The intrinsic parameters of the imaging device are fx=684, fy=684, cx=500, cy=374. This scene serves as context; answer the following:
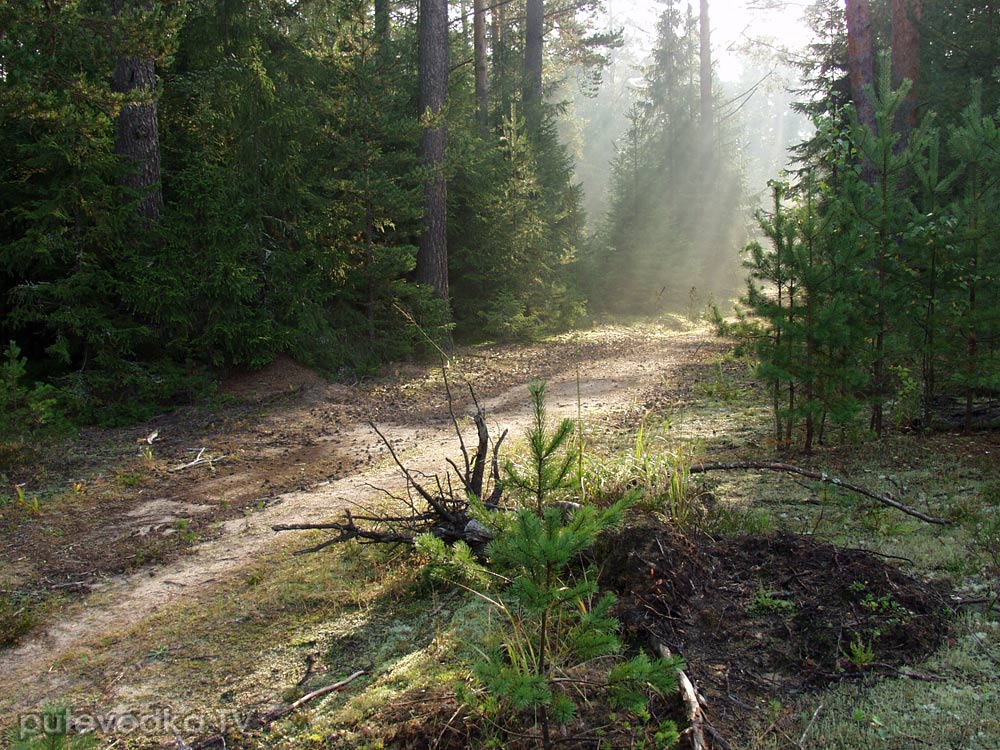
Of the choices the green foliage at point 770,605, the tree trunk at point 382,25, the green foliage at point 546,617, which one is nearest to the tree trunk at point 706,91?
the tree trunk at point 382,25

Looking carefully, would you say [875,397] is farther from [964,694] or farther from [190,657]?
[190,657]

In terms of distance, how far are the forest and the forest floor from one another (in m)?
0.03

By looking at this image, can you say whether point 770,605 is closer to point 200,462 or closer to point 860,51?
point 200,462

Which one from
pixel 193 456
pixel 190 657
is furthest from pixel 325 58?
pixel 190 657

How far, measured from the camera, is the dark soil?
116 inches

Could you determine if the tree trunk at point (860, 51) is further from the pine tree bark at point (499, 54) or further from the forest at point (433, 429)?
the pine tree bark at point (499, 54)

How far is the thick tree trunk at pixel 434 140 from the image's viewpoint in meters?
13.7

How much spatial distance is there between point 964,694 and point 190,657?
12.1 feet

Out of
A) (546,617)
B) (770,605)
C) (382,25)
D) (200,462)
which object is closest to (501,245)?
(382,25)

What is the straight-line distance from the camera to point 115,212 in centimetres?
917

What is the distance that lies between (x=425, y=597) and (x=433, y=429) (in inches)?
170

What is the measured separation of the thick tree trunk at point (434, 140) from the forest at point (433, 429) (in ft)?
→ 0.23

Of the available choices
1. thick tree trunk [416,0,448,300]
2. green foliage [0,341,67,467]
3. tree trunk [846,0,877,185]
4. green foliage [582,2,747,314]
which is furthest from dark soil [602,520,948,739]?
green foliage [582,2,747,314]

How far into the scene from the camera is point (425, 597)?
14.0 feet
